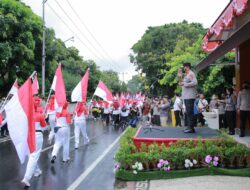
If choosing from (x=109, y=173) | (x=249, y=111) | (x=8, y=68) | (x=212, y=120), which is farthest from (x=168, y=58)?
(x=109, y=173)

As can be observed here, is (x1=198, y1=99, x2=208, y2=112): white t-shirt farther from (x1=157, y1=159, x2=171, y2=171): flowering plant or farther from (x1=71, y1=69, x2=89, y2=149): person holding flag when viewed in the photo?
(x1=157, y1=159, x2=171, y2=171): flowering plant

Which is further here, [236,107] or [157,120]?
[157,120]

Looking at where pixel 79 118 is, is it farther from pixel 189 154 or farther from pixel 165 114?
pixel 189 154

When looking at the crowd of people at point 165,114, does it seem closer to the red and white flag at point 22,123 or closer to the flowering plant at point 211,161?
the red and white flag at point 22,123

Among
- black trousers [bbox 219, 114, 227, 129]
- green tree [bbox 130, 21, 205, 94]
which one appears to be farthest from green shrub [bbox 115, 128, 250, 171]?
green tree [bbox 130, 21, 205, 94]

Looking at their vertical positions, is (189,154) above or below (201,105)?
below

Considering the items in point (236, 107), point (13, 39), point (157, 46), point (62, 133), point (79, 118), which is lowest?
point (62, 133)

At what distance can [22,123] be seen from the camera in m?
7.36

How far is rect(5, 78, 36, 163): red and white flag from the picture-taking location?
721 centimetres

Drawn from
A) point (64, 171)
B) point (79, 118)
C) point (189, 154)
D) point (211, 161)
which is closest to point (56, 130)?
point (64, 171)

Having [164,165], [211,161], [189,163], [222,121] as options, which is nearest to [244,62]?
[222,121]

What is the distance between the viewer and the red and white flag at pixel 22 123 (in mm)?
7207

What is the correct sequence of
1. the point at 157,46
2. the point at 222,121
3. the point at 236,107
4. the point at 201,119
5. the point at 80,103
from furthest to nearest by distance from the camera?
the point at 157,46 → the point at 201,119 → the point at 222,121 → the point at 80,103 → the point at 236,107

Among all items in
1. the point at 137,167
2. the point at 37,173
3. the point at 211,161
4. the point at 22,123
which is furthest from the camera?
the point at 37,173
